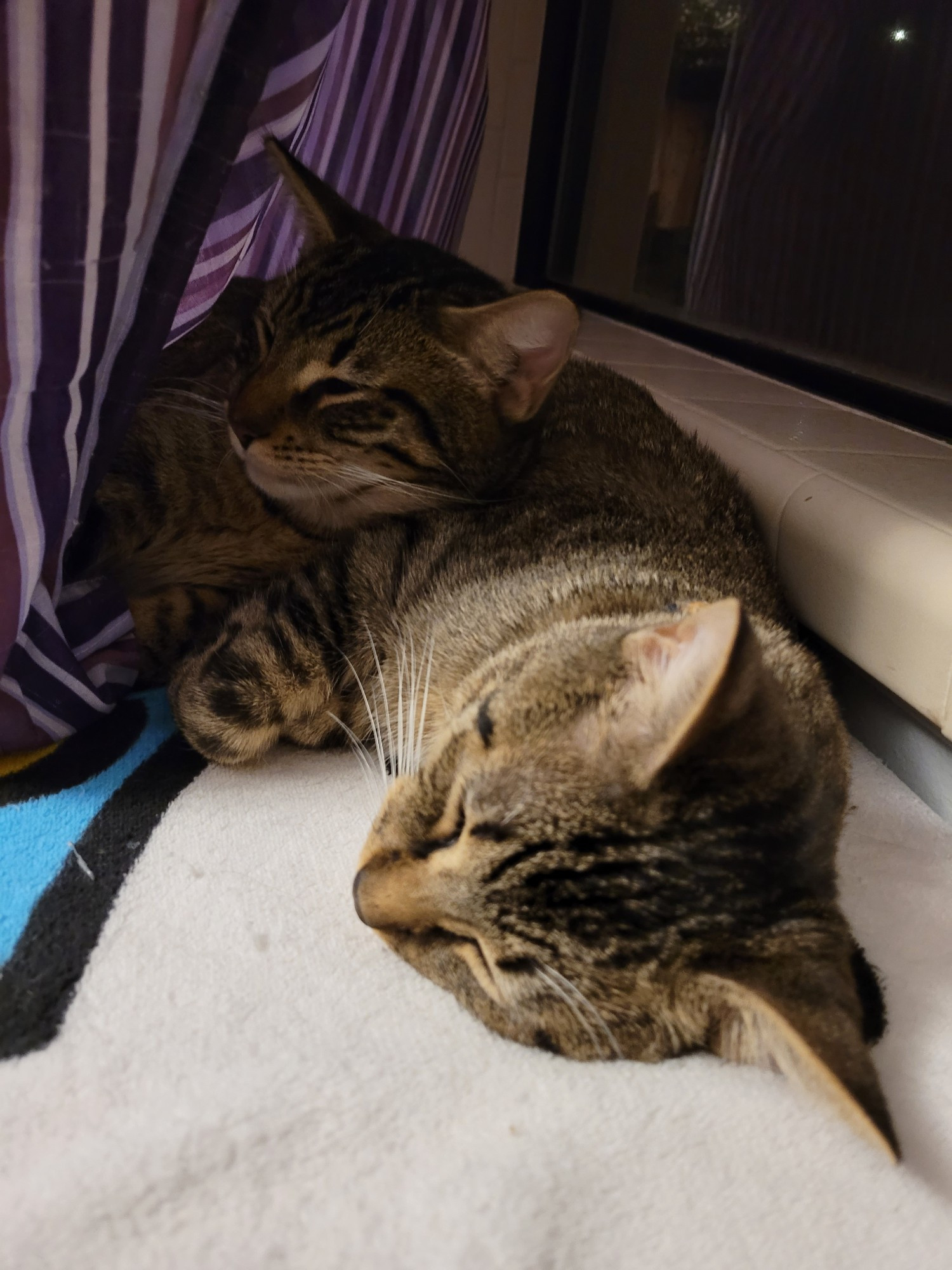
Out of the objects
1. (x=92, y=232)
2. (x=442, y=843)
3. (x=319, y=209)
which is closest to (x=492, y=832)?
(x=442, y=843)

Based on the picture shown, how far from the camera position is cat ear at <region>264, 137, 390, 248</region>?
134cm

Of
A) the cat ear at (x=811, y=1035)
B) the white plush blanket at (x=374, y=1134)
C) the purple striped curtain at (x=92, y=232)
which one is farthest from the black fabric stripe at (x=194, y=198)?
the cat ear at (x=811, y=1035)

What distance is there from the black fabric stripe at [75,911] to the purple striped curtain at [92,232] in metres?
0.16

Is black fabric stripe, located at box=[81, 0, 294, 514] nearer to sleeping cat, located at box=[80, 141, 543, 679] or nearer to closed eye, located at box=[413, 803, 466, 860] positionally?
sleeping cat, located at box=[80, 141, 543, 679]

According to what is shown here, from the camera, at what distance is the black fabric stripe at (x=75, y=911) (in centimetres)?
73

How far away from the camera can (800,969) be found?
0.70 metres

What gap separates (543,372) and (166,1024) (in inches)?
38.1

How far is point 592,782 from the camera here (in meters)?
0.76

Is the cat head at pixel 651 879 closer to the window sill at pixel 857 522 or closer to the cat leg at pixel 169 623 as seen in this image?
the window sill at pixel 857 522

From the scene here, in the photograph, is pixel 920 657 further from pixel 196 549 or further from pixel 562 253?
pixel 562 253

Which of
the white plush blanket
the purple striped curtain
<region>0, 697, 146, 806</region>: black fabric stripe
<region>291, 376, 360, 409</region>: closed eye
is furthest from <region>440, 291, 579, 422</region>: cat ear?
the white plush blanket

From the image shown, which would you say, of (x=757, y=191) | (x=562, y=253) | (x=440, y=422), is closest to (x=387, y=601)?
(x=440, y=422)

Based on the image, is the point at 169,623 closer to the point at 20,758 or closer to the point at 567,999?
the point at 20,758

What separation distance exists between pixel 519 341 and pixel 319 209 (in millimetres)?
433
